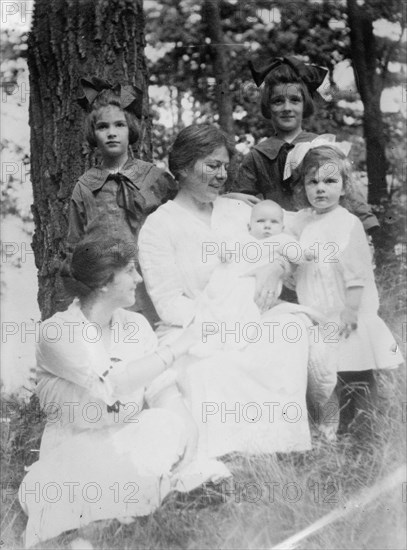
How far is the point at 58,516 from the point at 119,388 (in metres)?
0.54

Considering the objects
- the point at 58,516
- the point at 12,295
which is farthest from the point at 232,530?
the point at 12,295

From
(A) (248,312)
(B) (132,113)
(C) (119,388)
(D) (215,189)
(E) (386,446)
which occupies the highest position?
(B) (132,113)

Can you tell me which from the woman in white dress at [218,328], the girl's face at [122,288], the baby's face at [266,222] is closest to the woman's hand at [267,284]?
the woman in white dress at [218,328]

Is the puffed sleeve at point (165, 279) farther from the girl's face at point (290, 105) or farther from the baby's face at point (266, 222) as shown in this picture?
the girl's face at point (290, 105)

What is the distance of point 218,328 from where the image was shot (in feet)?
11.3

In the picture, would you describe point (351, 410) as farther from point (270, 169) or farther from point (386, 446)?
point (270, 169)

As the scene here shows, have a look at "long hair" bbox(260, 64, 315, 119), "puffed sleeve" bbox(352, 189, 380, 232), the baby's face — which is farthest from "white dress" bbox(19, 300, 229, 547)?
"long hair" bbox(260, 64, 315, 119)

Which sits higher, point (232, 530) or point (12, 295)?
point (12, 295)

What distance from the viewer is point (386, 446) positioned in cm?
348

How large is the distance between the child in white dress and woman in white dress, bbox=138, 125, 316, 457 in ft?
0.42

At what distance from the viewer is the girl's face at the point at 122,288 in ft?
11.3

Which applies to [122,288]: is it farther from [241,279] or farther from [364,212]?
[364,212]

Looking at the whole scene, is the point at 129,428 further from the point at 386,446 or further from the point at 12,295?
the point at 386,446

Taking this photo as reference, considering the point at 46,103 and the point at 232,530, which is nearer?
the point at 232,530
